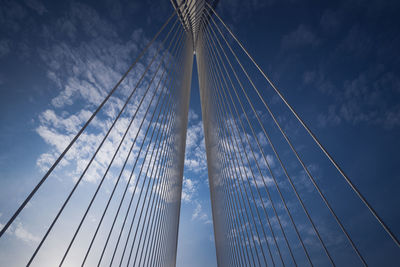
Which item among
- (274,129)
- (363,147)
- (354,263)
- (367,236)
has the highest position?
(274,129)

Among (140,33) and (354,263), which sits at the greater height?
(140,33)

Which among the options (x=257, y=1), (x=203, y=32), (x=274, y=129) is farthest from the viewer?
(x=274, y=129)

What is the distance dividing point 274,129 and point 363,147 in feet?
29.2

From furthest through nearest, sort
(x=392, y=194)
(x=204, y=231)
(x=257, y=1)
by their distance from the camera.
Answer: (x=204, y=231) → (x=392, y=194) → (x=257, y=1)

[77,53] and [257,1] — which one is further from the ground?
[257,1]

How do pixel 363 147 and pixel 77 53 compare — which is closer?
pixel 77 53

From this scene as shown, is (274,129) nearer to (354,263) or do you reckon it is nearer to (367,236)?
(367,236)

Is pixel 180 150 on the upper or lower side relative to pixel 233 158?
upper

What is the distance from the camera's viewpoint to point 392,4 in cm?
1065

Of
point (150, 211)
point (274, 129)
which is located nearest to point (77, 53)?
point (150, 211)

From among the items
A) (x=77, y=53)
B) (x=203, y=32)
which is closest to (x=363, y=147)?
(x=203, y=32)

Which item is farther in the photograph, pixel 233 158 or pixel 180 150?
pixel 180 150

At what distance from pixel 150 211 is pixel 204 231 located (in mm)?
25484

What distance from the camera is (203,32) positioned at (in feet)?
18.2
